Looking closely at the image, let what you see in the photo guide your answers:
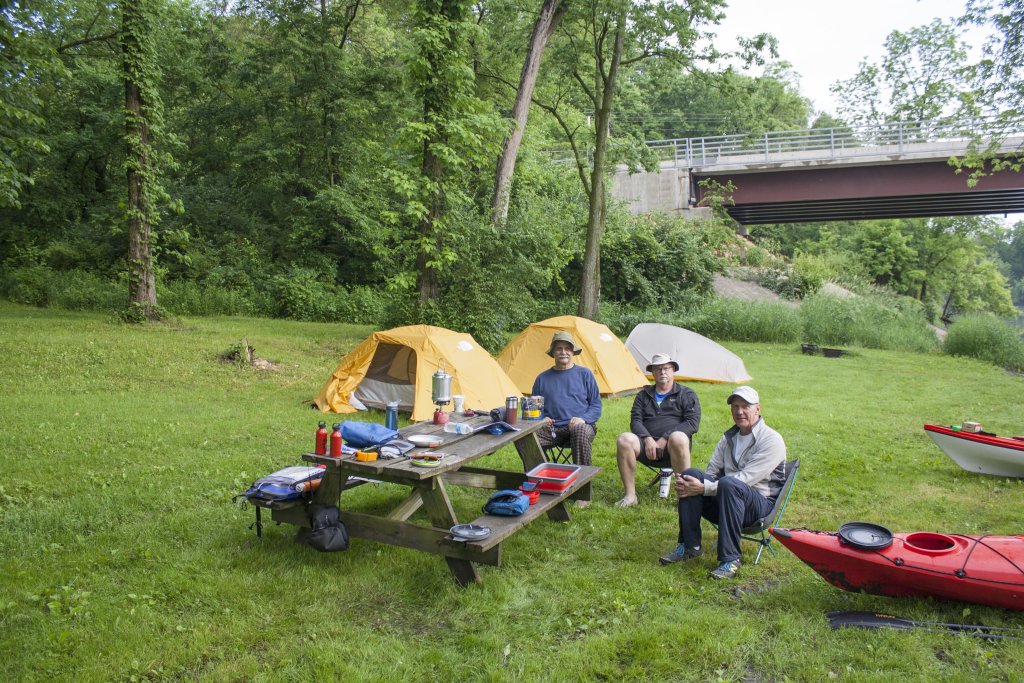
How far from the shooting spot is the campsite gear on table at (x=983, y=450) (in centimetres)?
618

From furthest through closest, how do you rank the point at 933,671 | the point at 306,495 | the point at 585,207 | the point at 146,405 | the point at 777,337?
the point at 585,207
the point at 777,337
the point at 146,405
the point at 306,495
the point at 933,671

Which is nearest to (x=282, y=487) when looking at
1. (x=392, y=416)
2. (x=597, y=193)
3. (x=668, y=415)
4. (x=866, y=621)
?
(x=392, y=416)

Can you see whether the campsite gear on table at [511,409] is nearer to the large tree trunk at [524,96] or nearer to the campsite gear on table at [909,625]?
the campsite gear on table at [909,625]

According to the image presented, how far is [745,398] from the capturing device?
4.57 metres

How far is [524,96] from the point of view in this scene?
46.5 ft

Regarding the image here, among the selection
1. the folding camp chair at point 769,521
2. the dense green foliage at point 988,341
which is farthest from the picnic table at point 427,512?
the dense green foliage at point 988,341

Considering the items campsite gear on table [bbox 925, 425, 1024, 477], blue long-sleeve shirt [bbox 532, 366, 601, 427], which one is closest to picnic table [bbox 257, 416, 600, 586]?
blue long-sleeve shirt [bbox 532, 366, 601, 427]

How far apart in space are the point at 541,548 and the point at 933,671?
2.25 meters

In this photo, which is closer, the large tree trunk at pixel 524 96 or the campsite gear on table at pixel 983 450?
the campsite gear on table at pixel 983 450

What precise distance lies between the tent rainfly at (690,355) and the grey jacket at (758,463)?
24.4ft

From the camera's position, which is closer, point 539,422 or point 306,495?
point 306,495

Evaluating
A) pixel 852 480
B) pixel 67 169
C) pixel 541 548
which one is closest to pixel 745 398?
pixel 541 548

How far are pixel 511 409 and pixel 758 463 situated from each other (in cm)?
180

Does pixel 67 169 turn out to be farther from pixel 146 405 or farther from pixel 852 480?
pixel 852 480
